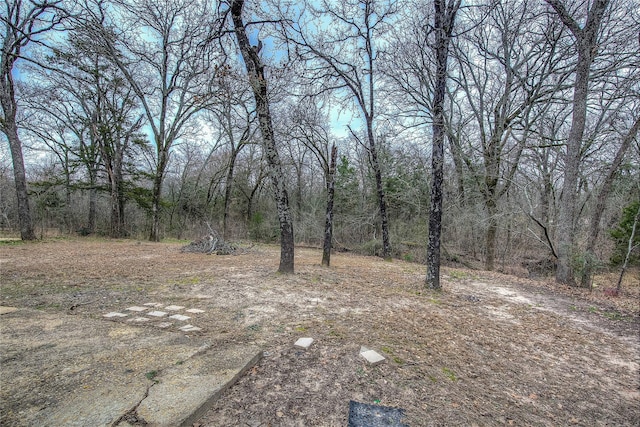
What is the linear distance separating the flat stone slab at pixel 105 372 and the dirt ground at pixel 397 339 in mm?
164

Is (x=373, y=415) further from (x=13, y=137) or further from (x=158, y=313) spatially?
(x=13, y=137)

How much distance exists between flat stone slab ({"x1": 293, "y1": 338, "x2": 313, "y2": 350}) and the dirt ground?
2.2 inches

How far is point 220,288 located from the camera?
435 centimetres

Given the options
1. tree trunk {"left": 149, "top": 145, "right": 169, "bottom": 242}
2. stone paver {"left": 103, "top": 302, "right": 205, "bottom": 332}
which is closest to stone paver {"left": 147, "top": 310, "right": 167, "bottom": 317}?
stone paver {"left": 103, "top": 302, "right": 205, "bottom": 332}

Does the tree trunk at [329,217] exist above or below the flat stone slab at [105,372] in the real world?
above

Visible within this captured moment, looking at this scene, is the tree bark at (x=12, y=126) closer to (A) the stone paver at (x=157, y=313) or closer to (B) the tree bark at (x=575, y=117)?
(A) the stone paver at (x=157, y=313)

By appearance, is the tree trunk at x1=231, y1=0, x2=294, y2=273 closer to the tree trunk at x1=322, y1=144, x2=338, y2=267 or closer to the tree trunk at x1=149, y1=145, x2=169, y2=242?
the tree trunk at x1=322, y1=144, x2=338, y2=267

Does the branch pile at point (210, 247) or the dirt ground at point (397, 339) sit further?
the branch pile at point (210, 247)

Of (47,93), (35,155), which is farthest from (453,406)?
(35,155)

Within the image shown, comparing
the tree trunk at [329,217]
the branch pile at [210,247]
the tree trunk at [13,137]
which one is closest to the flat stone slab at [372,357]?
the tree trunk at [329,217]

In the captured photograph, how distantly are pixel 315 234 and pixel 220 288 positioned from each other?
1110cm

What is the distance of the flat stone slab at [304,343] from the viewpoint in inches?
94.3

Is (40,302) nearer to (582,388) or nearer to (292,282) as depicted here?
(292,282)

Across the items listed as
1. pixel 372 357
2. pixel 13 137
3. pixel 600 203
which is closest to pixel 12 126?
pixel 13 137
